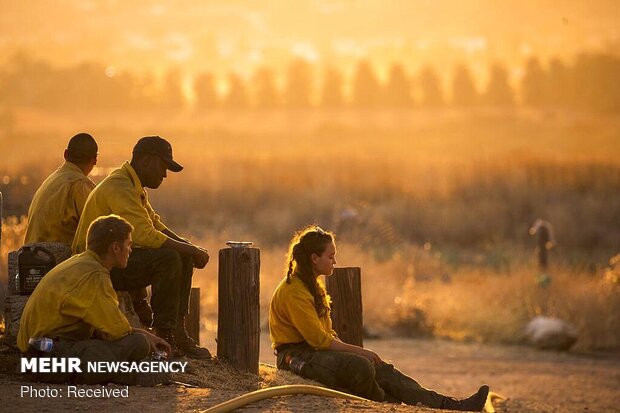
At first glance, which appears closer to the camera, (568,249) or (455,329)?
(455,329)

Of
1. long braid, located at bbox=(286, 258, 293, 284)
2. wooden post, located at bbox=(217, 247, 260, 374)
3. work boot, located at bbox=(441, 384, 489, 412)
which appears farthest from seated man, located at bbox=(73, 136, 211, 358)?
work boot, located at bbox=(441, 384, 489, 412)

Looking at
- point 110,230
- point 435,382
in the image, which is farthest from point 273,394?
point 435,382

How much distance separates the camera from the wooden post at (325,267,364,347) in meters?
11.4

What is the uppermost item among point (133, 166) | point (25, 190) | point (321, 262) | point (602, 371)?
point (25, 190)

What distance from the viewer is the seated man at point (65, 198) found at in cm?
999

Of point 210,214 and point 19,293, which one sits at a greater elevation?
point 210,214

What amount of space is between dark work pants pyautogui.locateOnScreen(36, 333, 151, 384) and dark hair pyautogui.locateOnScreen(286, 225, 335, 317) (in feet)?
4.80

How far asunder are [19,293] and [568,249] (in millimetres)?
30163

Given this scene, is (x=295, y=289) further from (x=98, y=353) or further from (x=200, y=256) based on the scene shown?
(x=98, y=353)

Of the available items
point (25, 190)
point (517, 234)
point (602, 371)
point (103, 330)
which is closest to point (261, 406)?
point (103, 330)

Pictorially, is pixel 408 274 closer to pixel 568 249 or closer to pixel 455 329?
pixel 455 329

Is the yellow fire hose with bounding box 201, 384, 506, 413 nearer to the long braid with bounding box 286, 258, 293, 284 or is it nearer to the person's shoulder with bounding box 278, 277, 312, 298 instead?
the person's shoulder with bounding box 278, 277, 312, 298

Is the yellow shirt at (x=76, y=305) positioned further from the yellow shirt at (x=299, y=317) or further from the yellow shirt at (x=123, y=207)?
the yellow shirt at (x=299, y=317)

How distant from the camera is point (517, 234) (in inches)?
1634
